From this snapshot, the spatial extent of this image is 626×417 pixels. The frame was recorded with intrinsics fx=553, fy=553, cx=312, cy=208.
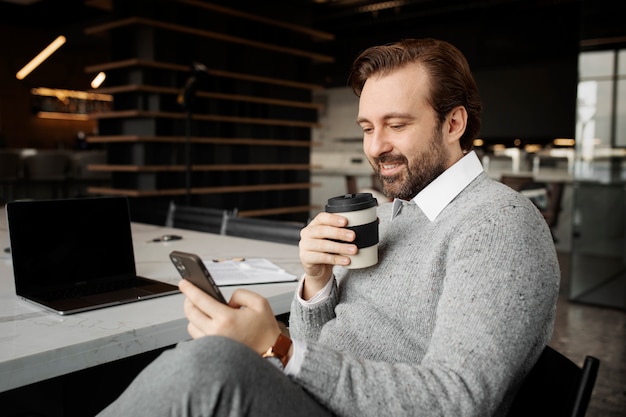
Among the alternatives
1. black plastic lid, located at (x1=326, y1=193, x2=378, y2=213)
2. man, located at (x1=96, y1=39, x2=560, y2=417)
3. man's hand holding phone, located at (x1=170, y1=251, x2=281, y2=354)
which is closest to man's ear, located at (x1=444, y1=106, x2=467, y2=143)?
man, located at (x1=96, y1=39, x2=560, y2=417)

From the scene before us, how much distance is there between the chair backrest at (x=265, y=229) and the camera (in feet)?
7.70

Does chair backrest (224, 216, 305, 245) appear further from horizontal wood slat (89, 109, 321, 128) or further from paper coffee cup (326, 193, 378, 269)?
horizontal wood slat (89, 109, 321, 128)

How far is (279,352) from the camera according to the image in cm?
85

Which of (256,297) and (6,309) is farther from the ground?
(256,297)

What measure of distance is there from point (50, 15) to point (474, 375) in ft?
33.7

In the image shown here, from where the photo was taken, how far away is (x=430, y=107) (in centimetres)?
117

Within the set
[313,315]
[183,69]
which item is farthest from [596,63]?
[313,315]

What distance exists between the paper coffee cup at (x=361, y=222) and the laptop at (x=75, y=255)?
60 cm

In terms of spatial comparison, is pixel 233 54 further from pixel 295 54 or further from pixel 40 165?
pixel 40 165

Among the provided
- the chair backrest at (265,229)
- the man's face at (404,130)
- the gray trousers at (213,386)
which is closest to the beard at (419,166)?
the man's face at (404,130)

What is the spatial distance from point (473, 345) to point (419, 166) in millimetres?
462

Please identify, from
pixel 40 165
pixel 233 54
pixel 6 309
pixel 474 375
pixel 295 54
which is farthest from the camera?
pixel 40 165

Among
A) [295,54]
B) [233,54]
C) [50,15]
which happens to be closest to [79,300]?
[233,54]

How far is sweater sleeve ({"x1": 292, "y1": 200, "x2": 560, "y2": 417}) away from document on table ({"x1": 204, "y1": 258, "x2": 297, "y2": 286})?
746 millimetres
